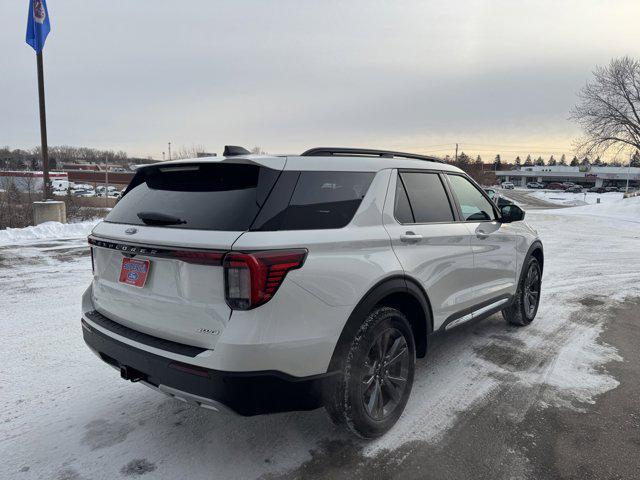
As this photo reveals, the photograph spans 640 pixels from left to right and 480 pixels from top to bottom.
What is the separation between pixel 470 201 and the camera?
420cm

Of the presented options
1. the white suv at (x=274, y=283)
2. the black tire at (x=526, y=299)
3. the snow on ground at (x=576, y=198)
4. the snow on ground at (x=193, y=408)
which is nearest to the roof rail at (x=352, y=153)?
the white suv at (x=274, y=283)

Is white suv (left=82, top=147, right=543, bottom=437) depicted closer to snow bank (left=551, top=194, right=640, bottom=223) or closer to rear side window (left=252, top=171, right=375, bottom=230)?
rear side window (left=252, top=171, right=375, bottom=230)

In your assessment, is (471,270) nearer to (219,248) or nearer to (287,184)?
(287,184)

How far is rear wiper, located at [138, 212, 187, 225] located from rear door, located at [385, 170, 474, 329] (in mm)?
1345

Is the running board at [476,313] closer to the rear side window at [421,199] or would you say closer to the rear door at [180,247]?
the rear side window at [421,199]

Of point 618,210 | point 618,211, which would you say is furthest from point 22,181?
point 618,210

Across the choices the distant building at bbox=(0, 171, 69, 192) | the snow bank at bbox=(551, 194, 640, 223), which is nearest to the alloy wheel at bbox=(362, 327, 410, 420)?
the distant building at bbox=(0, 171, 69, 192)

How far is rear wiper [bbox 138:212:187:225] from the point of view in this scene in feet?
8.32

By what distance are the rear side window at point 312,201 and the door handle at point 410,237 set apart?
42cm

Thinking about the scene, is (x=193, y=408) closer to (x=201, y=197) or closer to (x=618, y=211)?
(x=201, y=197)

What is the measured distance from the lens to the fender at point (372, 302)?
2553mm

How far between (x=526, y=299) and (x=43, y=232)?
11882 mm

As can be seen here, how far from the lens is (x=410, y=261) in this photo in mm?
3092

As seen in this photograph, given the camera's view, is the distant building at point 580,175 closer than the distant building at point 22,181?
No
